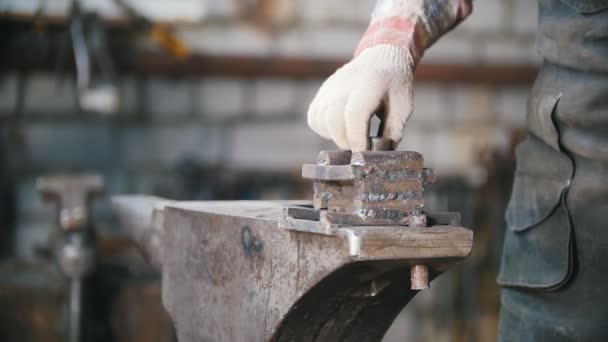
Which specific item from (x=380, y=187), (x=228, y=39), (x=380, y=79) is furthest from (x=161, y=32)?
(x=380, y=187)

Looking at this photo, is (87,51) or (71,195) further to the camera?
(87,51)

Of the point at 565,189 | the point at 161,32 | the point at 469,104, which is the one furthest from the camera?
the point at 469,104

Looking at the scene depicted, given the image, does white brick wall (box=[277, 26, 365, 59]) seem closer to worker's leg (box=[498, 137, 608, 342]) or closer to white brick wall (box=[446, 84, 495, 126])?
white brick wall (box=[446, 84, 495, 126])

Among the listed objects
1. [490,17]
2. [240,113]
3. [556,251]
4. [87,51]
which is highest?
[490,17]

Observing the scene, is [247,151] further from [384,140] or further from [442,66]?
[384,140]

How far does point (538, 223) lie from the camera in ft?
4.77

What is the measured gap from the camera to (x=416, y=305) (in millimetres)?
4289

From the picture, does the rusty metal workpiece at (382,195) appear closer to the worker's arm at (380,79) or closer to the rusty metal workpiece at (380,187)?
the rusty metal workpiece at (380,187)

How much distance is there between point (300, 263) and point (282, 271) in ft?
0.18

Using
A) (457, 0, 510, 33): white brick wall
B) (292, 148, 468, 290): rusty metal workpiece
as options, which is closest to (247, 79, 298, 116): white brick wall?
(457, 0, 510, 33): white brick wall

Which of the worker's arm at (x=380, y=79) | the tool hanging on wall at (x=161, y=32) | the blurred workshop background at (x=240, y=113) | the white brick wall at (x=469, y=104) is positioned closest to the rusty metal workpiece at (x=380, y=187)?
the worker's arm at (x=380, y=79)

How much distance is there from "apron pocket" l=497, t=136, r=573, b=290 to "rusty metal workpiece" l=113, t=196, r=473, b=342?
31cm

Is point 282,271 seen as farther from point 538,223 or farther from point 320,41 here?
point 320,41

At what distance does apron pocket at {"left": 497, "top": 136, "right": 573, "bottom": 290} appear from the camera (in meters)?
1.42
